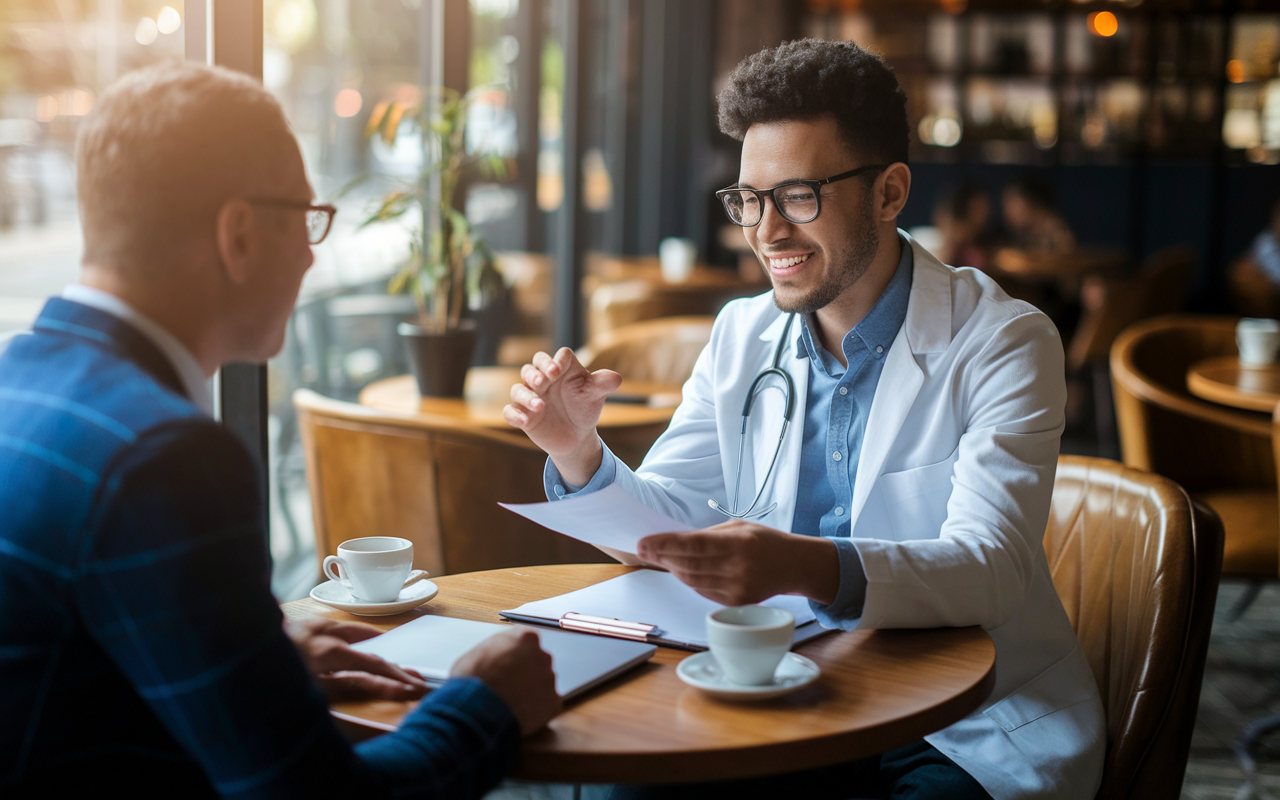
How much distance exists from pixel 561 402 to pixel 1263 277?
299 inches

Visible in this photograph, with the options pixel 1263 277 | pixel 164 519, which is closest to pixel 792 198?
pixel 164 519

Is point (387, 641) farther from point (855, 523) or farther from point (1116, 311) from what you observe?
point (1116, 311)

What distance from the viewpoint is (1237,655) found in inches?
141

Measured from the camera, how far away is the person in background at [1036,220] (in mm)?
8172

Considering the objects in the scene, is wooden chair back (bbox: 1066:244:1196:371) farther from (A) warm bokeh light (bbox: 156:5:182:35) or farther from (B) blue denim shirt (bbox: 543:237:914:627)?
(A) warm bokeh light (bbox: 156:5:182:35)

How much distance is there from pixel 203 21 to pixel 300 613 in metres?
1.21

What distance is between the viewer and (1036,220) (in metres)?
8.27

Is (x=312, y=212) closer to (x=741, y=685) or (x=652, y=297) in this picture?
(x=741, y=685)

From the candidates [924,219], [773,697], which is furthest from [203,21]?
[924,219]

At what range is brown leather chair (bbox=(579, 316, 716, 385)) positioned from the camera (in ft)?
11.8

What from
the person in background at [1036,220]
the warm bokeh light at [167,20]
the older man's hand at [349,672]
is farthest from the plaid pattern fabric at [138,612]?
the person in background at [1036,220]

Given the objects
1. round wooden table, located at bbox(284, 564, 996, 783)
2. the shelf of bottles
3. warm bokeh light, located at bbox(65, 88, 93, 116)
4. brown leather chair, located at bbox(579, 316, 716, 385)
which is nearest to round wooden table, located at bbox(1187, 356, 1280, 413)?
brown leather chair, located at bbox(579, 316, 716, 385)

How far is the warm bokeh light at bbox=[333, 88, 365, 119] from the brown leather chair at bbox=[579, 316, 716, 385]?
106 centimetres

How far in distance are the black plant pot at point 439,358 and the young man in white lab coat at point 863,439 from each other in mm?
1182
